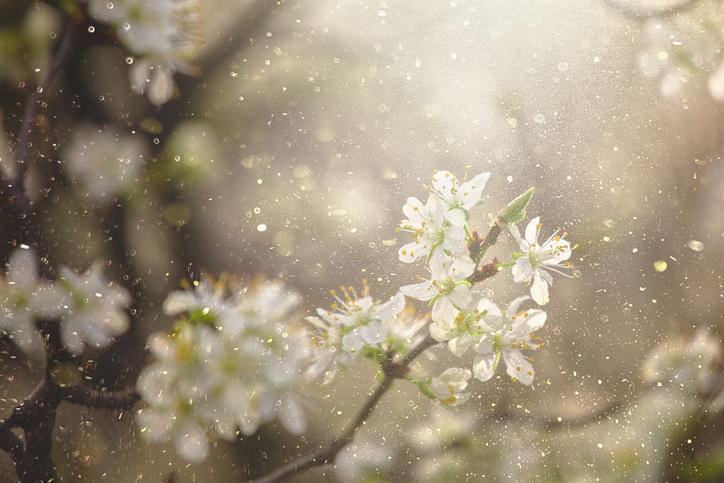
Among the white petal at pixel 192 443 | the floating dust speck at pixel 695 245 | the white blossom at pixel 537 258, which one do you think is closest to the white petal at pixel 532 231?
the white blossom at pixel 537 258

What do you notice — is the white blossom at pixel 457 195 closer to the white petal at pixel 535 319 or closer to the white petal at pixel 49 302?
the white petal at pixel 535 319

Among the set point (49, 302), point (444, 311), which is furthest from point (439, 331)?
point (49, 302)

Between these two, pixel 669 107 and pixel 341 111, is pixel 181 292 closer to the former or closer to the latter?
pixel 341 111

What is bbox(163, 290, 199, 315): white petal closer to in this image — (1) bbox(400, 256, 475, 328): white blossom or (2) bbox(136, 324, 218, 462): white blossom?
(2) bbox(136, 324, 218, 462): white blossom

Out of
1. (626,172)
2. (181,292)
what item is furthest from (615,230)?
(181,292)

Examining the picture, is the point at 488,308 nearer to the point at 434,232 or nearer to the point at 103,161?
the point at 434,232

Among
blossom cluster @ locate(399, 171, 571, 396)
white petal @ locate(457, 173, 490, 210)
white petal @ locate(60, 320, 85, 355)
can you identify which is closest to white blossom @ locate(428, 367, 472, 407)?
blossom cluster @ locate(399, 171, 571, 396)
